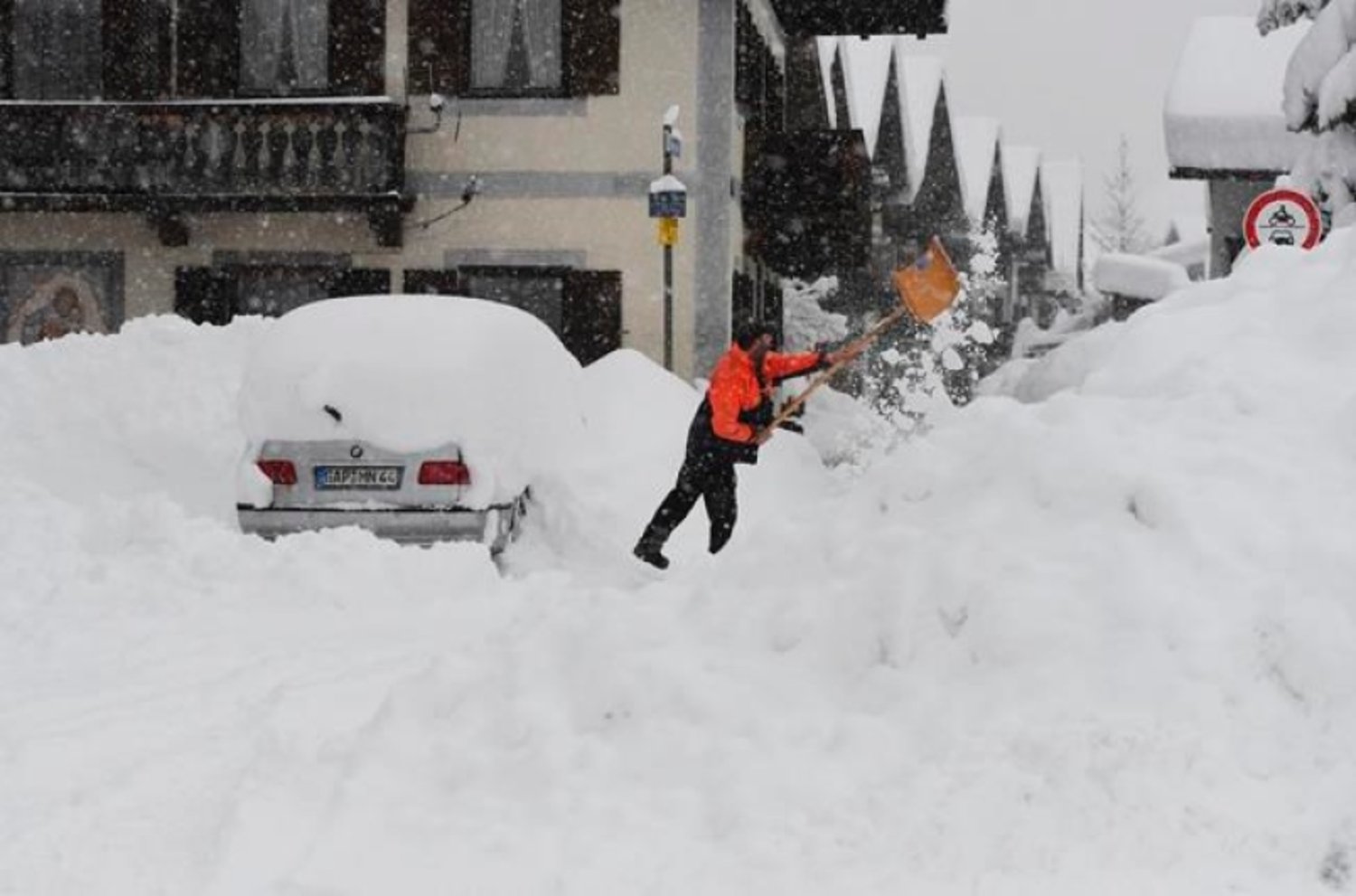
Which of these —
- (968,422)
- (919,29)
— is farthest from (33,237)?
(968,422)

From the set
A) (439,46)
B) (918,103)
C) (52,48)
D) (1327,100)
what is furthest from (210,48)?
(918,103)

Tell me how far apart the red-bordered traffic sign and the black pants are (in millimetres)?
4597

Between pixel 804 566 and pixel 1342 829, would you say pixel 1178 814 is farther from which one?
pixel 804 566

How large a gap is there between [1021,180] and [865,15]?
34.8 metres

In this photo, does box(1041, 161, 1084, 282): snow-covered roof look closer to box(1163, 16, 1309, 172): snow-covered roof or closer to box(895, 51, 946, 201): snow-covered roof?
box(895, 51, 946, 201): snow-covered roof

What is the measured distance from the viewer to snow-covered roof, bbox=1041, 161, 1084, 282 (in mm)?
65750

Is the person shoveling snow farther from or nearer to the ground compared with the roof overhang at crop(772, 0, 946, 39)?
nearer to the ground

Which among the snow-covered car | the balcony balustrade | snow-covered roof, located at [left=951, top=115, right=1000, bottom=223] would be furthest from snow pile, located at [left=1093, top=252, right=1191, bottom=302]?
the snow-covered car

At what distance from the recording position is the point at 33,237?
1956 cm

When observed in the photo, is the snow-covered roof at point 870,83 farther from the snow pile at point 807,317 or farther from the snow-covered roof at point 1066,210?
the snow-covered roof at point 1066,210

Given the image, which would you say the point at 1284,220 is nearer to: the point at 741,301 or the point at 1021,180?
the point at 741,301

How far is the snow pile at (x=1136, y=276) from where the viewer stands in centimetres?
3050

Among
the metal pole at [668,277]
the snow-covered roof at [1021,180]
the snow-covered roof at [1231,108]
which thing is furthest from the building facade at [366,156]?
the snow-covered roof at [1021,180]

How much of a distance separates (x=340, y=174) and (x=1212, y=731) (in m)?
15.1
